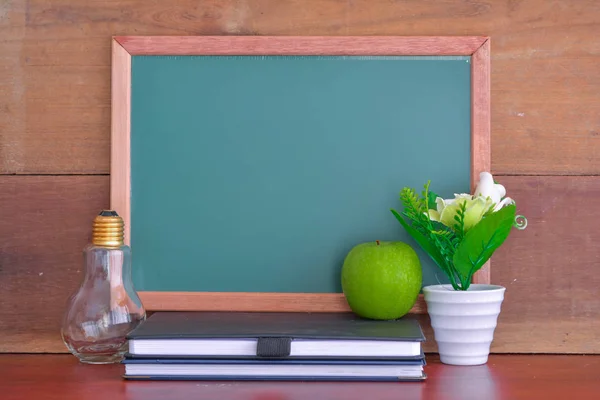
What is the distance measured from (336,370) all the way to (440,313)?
0.17 metres

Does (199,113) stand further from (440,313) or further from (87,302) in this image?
(440,313)

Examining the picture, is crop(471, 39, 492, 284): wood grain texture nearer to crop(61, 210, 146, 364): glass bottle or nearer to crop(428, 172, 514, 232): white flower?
crop(428, 172, 514, 232): white flower

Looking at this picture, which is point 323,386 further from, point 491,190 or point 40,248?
point 40,248

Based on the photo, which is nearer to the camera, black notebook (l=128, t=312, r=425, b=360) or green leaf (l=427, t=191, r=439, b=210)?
black notebook (l=128, t=312, r=425, b=360)

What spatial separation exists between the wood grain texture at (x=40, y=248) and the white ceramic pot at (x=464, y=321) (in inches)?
18.2

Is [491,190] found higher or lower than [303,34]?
lower

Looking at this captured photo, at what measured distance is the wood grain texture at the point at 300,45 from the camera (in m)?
0.96

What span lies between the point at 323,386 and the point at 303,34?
477mm

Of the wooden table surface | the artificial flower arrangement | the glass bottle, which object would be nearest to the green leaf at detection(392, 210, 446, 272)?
the artificial flower arrangement

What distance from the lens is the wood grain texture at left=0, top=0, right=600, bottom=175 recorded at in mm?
955

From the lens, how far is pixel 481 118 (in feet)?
3.12

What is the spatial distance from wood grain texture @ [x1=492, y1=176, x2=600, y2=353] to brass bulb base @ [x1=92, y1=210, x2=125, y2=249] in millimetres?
489

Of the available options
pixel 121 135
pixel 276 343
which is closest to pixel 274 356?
pixel 276 343

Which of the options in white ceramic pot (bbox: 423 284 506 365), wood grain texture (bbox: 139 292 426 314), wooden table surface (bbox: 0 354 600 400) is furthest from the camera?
wood grain texture (bbox: 139 292 426 314)
